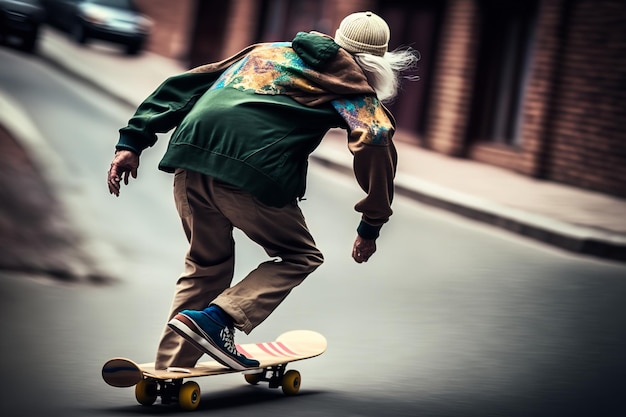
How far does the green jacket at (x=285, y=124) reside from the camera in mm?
4230

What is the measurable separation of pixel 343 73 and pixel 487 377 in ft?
6.39

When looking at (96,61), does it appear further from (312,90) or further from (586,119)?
(312,90)

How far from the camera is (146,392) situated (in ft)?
14.4

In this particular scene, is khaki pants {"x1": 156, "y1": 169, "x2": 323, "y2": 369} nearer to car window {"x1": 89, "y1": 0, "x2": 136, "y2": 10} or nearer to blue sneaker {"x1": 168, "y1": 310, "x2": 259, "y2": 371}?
blue sneaker {"x1": 168, "y1": 310, "x2": 259, "y2": 371}

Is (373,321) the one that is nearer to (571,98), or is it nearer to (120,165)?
(120,165)

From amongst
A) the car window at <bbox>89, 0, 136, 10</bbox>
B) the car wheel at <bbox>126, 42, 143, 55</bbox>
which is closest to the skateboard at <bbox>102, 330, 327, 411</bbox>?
the car window at <bbox>89, 0, 136, 10</bbox>

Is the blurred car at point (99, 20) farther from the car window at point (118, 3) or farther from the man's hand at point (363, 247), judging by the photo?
the man's hand at point (363, 247)

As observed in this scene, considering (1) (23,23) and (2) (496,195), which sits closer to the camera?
(2) (496,195)

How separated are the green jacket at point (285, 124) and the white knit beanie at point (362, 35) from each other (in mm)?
72

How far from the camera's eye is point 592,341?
633 cm

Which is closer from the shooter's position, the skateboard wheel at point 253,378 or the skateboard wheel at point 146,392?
the skateboard wheel at point 146,392

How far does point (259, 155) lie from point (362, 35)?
65 centimetres

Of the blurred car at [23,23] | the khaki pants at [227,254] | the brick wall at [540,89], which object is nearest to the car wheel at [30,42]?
the blurred car at [23,23]

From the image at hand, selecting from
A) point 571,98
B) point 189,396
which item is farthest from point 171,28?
point 189,396
